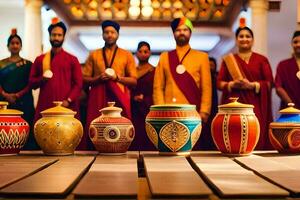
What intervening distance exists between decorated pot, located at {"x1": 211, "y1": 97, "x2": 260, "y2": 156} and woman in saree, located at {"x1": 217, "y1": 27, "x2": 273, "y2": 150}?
49.1 inches

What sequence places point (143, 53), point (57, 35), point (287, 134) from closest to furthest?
point (287, 134)
point (57, 35)
point (143, 53)

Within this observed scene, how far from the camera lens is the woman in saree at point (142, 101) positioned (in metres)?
3.27

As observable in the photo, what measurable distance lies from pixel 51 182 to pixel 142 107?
242 centimetres

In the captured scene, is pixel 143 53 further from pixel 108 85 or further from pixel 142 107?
pixel 108 85

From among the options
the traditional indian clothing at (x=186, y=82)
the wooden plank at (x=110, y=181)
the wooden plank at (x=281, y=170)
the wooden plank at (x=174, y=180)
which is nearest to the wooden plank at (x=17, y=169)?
the wooden plank at (x=110, y=181)

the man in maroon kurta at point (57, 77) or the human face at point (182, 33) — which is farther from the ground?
the human face at point (182, 33)

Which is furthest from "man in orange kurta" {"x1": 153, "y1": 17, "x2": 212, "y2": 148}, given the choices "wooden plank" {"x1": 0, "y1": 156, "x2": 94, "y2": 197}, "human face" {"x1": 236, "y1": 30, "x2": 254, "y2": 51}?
"wooden plank" {"x1": 0, "y1": 156, "x2": 94, "y2": 197}

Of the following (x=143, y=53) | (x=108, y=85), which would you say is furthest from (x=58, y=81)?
(x=143, y=53)

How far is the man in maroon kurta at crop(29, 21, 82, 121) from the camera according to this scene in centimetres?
287

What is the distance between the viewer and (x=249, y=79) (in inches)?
115

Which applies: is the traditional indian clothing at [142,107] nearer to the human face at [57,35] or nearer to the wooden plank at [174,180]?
the human face at [57,35]

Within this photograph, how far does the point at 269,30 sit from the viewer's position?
196 inches

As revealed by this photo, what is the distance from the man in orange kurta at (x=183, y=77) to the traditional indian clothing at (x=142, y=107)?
54 cm

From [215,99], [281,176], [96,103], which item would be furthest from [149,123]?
[215,99]
